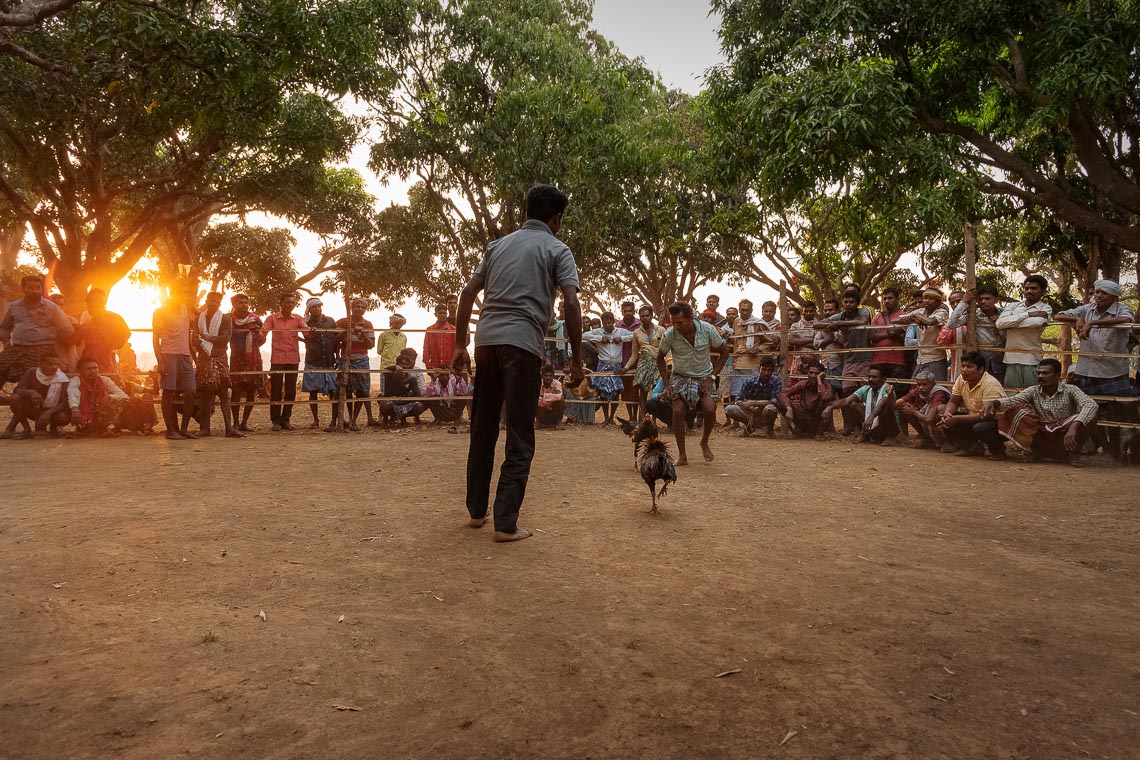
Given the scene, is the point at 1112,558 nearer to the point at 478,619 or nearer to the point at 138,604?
the point at 478,619

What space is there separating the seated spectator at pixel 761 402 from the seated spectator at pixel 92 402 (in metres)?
8.27

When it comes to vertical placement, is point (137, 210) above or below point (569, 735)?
above

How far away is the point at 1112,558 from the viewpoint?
175 inches

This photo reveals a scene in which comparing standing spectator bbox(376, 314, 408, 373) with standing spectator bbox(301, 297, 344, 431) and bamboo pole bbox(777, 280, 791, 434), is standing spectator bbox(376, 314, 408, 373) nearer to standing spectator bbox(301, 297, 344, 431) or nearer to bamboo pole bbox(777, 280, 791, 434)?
standing spectator bbox(301, 297, 344, 431)

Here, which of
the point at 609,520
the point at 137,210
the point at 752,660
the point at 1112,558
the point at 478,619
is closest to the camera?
the point at 752,660

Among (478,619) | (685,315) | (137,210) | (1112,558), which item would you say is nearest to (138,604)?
(478,619)

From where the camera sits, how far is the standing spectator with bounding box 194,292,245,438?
987 cm

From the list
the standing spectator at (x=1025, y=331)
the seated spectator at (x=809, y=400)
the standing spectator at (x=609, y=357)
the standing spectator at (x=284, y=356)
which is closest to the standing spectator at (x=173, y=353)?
the standing spectator at (x=284, y=356)

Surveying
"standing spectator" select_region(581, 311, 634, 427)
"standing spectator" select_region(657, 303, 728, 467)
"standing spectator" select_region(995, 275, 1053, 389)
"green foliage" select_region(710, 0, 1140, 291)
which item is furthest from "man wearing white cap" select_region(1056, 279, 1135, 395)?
"standing spectator" select_region(581, 311, 634, 427)

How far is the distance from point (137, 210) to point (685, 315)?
607 inches

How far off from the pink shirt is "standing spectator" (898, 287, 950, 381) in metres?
8.32

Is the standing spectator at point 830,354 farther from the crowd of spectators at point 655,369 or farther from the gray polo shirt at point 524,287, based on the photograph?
the gray polo shirt at point 524,287

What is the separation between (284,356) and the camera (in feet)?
36.7

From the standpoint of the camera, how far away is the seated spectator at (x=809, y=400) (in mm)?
11031
